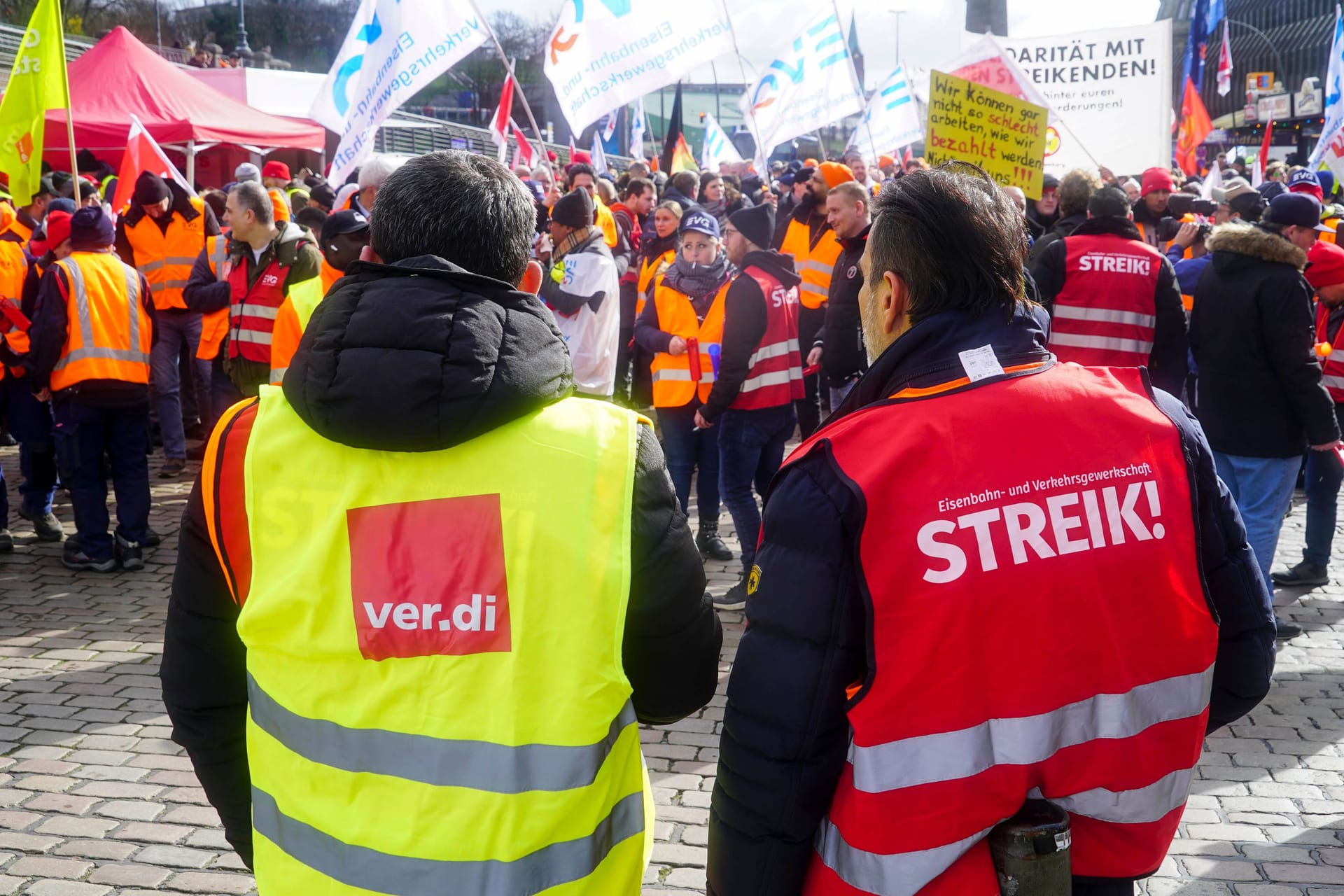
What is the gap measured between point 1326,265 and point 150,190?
7.84 m

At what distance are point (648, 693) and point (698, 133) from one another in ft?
173

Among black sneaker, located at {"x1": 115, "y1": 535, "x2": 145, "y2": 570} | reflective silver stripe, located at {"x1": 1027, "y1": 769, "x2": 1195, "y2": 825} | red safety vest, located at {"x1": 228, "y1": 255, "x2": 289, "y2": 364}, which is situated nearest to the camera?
reflective silver stripe, located at {"x1": 1027, "y1": 769, "x2": 1195, "y2": 825}

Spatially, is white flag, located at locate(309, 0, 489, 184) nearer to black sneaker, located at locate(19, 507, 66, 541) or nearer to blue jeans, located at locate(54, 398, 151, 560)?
blue jeans, located at locate(54, 398, 151, 560)

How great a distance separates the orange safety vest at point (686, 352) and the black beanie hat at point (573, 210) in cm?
62

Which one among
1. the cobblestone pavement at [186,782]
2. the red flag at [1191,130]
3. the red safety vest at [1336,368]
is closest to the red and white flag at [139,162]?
the cobblestone pavement at [186,782]

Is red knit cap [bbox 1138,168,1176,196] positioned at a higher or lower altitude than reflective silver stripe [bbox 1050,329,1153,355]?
higher

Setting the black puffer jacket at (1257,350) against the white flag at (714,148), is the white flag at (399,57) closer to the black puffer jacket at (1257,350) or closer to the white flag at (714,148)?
the black puffer jacket at (1257,350)

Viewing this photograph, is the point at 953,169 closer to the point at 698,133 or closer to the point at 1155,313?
the point at 1155,313

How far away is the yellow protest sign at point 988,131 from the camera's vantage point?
6.43 m

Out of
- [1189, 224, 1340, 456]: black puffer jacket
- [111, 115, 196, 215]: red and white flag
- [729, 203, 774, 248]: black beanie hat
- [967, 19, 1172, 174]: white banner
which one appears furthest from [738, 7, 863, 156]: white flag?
[1189, 224, 1340, 456]: black puffer jacket

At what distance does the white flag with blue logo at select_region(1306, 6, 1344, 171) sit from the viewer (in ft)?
32.4

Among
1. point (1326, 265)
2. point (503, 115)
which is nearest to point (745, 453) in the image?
point (1326, 265)

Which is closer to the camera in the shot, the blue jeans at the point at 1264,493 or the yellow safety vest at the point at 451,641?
the yellow safety vest at the point at 451,641

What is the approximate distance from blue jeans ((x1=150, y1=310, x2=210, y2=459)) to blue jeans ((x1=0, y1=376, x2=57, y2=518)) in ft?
4.97
